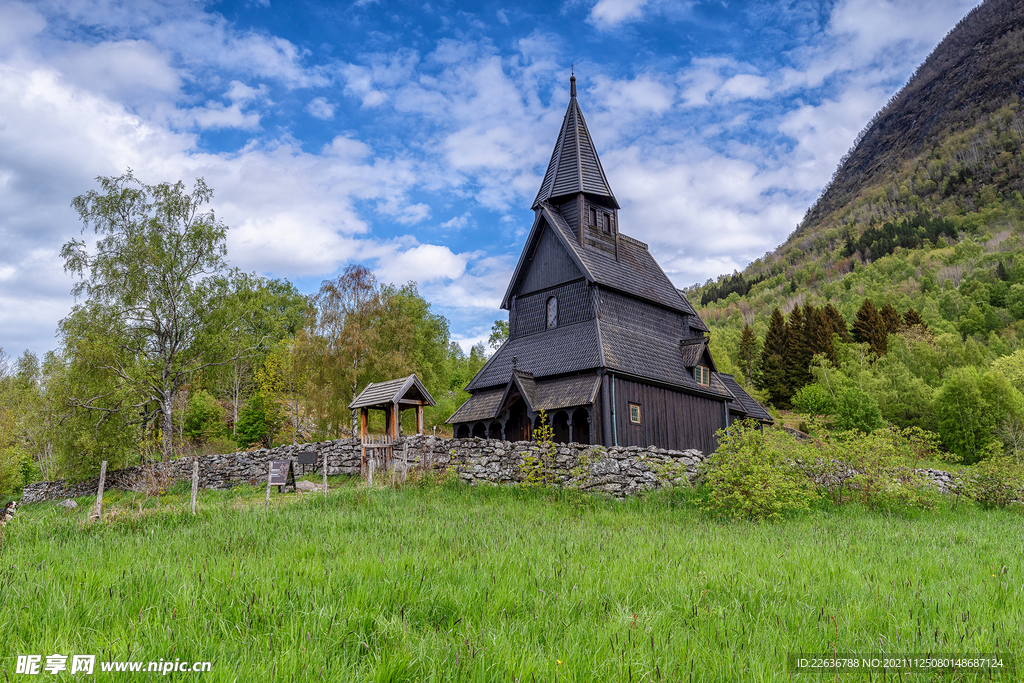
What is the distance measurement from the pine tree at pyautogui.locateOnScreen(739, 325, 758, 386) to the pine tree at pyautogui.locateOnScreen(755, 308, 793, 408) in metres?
7.42

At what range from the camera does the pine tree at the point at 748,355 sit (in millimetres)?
69500

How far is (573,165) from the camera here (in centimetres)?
2802

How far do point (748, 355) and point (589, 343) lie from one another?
53528mm

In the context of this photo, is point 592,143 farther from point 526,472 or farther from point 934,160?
point 934,160

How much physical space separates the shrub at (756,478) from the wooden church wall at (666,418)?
247 inches

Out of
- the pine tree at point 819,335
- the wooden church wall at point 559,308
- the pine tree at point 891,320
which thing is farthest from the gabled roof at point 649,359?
the pine tree at point 891,320

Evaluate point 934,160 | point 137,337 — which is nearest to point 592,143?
point 137,337

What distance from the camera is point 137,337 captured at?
93.7 ft

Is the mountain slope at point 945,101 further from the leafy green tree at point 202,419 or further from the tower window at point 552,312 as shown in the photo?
the leafy green tree at point 202,419

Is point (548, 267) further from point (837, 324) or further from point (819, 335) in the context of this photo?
point (837, 324)

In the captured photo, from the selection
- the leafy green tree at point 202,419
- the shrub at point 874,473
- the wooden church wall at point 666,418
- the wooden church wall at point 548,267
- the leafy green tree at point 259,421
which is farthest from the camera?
the leafy green tree at point 202,419

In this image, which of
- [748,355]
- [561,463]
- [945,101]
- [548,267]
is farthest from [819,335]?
[945,101]

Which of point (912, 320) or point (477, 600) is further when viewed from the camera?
point (912, 320)

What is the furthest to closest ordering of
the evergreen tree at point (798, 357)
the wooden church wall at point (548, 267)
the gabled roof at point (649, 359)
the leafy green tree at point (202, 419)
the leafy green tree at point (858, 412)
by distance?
the evergreen tree at point (798, 357)
the leafy green tree at point (858, 412)
the leafy green tree at point (202, 419)
the wooden church wall at point (548, 267)
the gabled roof at point (649, 359)
